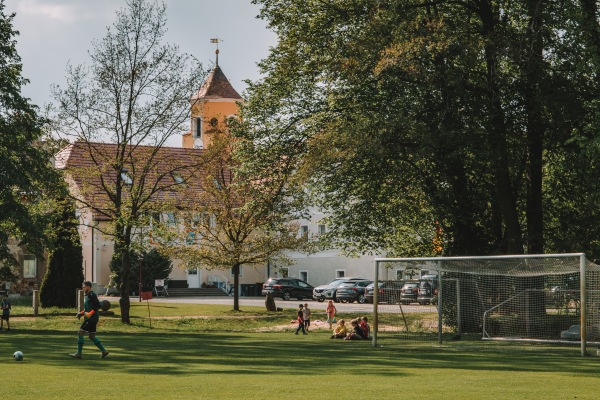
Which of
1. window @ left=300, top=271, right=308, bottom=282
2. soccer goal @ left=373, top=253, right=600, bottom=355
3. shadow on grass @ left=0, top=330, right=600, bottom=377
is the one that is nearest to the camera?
shadow on grass @ left=0, top=330, right=600, bottom=377

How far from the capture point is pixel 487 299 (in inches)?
1211

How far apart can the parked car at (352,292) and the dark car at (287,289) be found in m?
5.27

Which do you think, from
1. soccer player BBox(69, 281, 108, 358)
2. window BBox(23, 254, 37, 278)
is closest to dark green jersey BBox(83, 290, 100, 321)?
soccer player BBox(69, 281, 108, 358)

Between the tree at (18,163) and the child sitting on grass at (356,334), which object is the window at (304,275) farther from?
the child sitting on grass at (356,334)

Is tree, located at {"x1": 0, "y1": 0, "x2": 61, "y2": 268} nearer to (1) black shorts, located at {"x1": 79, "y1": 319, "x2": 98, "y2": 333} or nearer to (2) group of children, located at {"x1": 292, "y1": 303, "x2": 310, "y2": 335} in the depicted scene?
(2) group of children, located at {"x1": 292, "y1": 303, "x2": 310, "y2": 335}

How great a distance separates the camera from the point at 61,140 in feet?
134

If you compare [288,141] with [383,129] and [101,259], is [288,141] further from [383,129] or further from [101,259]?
[101,259]

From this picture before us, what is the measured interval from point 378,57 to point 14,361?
49.0 ft

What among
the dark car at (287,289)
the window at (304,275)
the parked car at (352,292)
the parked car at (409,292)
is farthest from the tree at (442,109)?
the window at (304,275)

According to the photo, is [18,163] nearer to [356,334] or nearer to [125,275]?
[125,275]

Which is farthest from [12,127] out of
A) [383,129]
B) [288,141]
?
[383,129]

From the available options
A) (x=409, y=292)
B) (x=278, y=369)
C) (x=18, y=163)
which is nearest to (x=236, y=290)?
(x=18, y=163)

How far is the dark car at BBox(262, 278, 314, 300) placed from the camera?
69.4 metres

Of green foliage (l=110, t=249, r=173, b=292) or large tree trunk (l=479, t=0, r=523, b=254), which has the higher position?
large tree trunk (l=479, t=0, r=523, b=254)
